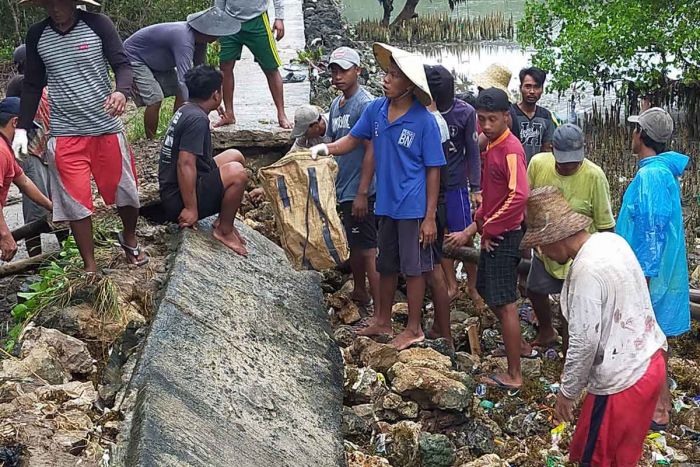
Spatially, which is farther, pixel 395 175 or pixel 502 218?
pixel 395 175

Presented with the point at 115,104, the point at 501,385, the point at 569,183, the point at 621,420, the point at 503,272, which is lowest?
the point at 501,385

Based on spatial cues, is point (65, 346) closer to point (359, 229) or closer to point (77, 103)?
point (77, 103)

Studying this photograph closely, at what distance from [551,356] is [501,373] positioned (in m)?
0.58

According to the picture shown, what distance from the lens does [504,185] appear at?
5.09m

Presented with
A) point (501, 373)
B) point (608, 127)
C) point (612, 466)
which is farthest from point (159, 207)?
point (608, 127)

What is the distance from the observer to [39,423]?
3.62 m

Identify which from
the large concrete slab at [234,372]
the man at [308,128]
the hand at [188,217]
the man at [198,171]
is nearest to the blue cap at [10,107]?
the man at [198,171]

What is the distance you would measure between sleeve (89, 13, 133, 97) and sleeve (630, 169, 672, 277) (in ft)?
9.48

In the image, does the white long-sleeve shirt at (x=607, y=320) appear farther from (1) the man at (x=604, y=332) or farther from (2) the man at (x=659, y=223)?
(2) the man at (x=659, y=223)

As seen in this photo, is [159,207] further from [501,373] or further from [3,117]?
[501,373]

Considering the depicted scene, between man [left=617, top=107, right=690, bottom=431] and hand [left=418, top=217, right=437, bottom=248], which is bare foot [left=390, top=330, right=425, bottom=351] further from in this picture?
man [left=617, top=107, right=690, bottom=431]

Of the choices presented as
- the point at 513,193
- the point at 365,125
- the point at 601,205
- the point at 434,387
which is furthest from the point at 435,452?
the point at 365,125

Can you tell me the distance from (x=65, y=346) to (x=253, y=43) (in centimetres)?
379

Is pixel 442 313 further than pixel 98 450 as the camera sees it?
Yes
